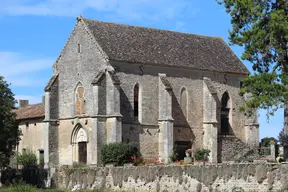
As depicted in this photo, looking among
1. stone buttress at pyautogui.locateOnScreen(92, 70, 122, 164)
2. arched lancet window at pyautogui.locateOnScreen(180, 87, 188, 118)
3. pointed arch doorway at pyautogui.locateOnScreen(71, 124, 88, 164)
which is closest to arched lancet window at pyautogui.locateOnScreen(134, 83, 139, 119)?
stone buttress at pyautogui.locateOnScreen(92, 70, 122, 164)

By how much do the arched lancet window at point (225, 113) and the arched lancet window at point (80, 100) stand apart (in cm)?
1268

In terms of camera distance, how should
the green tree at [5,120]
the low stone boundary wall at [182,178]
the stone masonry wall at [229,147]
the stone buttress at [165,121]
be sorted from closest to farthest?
the low stone boundary wall at [182,178], the green tree at [5,120], the stone buttress at [165,121], the stone masonry wall at [229,147]

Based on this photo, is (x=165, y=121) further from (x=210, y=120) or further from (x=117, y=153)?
(x=117, y=153)

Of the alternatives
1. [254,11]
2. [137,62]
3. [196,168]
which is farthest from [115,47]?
[196,168]

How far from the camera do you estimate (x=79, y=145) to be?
54.8m

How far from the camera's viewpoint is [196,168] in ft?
115

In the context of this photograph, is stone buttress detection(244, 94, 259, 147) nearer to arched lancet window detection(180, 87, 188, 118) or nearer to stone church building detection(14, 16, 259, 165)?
stone church building detection(14, 16, 259, 165)

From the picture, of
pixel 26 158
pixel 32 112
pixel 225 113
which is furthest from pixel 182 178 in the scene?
pixel 32 112

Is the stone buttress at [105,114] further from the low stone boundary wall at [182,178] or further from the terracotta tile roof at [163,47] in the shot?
the low stone boundary wall at [182,178]

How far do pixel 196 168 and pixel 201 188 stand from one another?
44.2 inches

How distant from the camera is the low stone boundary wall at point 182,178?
30594 mm

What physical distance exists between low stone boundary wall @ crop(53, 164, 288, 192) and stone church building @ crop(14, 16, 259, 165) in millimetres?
6979

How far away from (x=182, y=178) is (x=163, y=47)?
22.5 meters

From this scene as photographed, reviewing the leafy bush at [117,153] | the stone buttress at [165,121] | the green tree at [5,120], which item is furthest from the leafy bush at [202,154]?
the green tree at [5,120]
